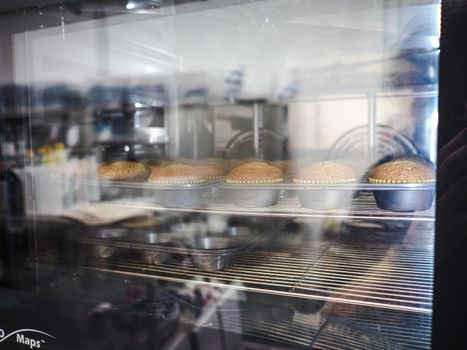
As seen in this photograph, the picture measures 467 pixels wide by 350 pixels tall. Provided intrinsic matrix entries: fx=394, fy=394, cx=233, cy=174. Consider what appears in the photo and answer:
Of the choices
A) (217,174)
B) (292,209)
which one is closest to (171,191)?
Answer: (217,174)

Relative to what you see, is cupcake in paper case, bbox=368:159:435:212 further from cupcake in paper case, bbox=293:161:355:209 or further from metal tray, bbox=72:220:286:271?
metal tray, bbox=72:220:286:271

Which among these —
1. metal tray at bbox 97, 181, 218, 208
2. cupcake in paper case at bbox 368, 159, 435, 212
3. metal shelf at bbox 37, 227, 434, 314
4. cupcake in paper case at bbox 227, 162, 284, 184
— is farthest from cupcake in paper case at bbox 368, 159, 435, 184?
metal tray at bbox 97, 181, 218, 208

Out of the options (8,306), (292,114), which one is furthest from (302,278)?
(8,306)

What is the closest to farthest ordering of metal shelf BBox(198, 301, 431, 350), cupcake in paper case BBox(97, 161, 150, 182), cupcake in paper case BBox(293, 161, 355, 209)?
metal shelf BBox(198, 301, 431, 350) < cupcake in paper case BBox(293, 161, 355, 209) < cupcake in paper case BBox(97, 161, 150, 182)

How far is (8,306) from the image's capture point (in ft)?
3.31

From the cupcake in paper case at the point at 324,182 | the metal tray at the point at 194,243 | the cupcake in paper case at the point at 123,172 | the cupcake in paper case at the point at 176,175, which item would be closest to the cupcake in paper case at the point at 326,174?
the cupcake in paper case at the point at 324,182

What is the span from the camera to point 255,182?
1142 mm

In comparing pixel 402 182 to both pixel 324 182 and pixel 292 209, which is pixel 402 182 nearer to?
pixel 324 182

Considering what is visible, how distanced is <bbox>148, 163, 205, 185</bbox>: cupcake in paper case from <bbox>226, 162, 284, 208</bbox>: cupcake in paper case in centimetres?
11

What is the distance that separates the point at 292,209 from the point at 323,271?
183 millimetres

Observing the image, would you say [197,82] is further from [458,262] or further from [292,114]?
[458,262]

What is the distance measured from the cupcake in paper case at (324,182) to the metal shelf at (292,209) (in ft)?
0.06

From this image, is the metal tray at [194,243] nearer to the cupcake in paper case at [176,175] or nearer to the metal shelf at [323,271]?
the metal shelf at [323,271]

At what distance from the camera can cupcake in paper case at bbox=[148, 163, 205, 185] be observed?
3.94 ft
